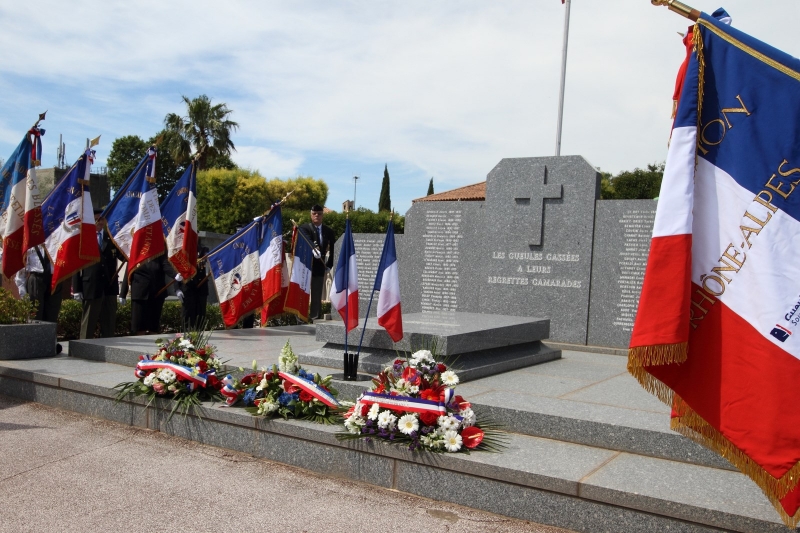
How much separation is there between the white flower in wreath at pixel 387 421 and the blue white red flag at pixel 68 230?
16.7 ft

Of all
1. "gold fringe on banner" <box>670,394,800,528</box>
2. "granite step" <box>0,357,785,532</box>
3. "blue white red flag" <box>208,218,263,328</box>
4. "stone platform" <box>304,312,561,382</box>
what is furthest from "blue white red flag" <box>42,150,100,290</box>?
"gold fringe on banner" <box>670,394,800,528</box>

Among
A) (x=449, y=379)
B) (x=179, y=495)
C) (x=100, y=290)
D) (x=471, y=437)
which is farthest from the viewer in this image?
(x=100, y=290)

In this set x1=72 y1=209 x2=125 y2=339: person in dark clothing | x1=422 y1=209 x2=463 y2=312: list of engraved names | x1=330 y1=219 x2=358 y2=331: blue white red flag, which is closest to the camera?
x1=330 y1=219 x2=358 y2=331: blue white red flag

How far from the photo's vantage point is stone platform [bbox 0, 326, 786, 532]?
3.64m

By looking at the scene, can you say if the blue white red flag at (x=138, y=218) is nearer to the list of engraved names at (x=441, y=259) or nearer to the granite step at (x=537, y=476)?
the granite step at (x=537, y=476)

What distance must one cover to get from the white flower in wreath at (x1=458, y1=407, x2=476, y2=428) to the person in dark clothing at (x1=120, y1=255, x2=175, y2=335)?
21.1 ft

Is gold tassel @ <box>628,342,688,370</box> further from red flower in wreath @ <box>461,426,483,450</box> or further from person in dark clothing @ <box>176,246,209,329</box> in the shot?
person in dark clothing @ <box>176,246,209,329</box>

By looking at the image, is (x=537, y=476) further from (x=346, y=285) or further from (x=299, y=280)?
(x=299, y=280)

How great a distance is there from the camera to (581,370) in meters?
7.14

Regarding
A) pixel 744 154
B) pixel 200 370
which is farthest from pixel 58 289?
pixel 744 154

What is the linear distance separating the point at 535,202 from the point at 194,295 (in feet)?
17.1

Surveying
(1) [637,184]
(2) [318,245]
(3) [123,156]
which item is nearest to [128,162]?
(3) [123,156]

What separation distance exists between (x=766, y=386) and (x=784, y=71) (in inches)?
55.3

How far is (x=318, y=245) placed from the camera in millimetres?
11016
